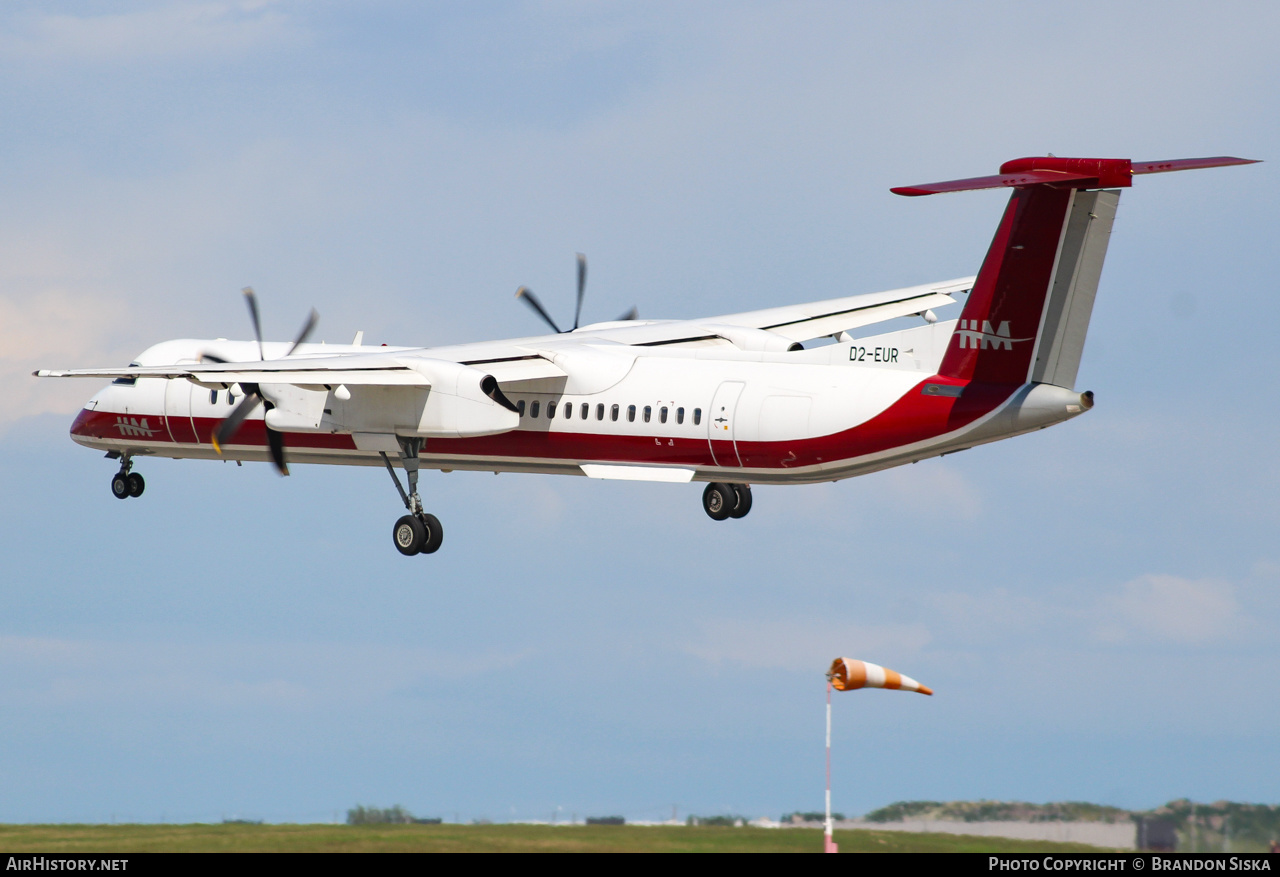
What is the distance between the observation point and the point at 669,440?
2638 cm

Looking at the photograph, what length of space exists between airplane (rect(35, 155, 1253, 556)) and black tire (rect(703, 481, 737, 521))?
0.04 meters

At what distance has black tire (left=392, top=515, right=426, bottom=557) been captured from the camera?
28.8m

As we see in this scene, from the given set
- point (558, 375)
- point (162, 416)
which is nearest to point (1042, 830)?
point (558, 375)

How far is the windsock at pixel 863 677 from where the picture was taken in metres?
15.8

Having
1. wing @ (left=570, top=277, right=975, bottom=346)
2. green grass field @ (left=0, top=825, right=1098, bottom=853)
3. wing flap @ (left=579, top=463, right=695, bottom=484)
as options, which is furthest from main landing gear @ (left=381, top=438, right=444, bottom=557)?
green grass field @ (left=0, top=825, right=1098, bottom=853)

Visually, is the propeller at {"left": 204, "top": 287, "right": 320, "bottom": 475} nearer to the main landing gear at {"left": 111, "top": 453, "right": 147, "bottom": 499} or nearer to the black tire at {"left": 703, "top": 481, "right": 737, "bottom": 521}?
the main landing gear at {"left": 111, "top": 453, "right": 147, "bottom": 499}

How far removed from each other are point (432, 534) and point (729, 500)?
18.8ft

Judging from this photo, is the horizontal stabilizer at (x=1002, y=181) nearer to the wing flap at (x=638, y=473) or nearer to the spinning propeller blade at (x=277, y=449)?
the wing flap at (x=638, y=473)

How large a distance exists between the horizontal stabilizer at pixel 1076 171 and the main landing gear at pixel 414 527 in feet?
41.7

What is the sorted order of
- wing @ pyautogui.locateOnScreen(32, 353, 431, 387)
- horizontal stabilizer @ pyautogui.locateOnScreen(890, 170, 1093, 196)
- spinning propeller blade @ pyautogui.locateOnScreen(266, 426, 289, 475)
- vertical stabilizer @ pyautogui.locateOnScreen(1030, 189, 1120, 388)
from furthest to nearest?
spinning propeller blade @ pyautogui.locateOnScreen(266, 426, 289, 475)
wing @ pyautogui.locateOnScreen(32, 353, 431, 387)
vertical stabilizer @ pyautogui.locateOnScreen(1030, 189, 1120, 388)
horizontal stabilizer @ pyautogui.locateOnScreen(890, 170, 1093, 196)

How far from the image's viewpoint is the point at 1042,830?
16.7 metres

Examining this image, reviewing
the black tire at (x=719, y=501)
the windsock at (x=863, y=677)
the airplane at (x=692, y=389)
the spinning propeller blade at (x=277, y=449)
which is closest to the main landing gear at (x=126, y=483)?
the airplane at (x=692, y=389)

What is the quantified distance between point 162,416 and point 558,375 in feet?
30.5
